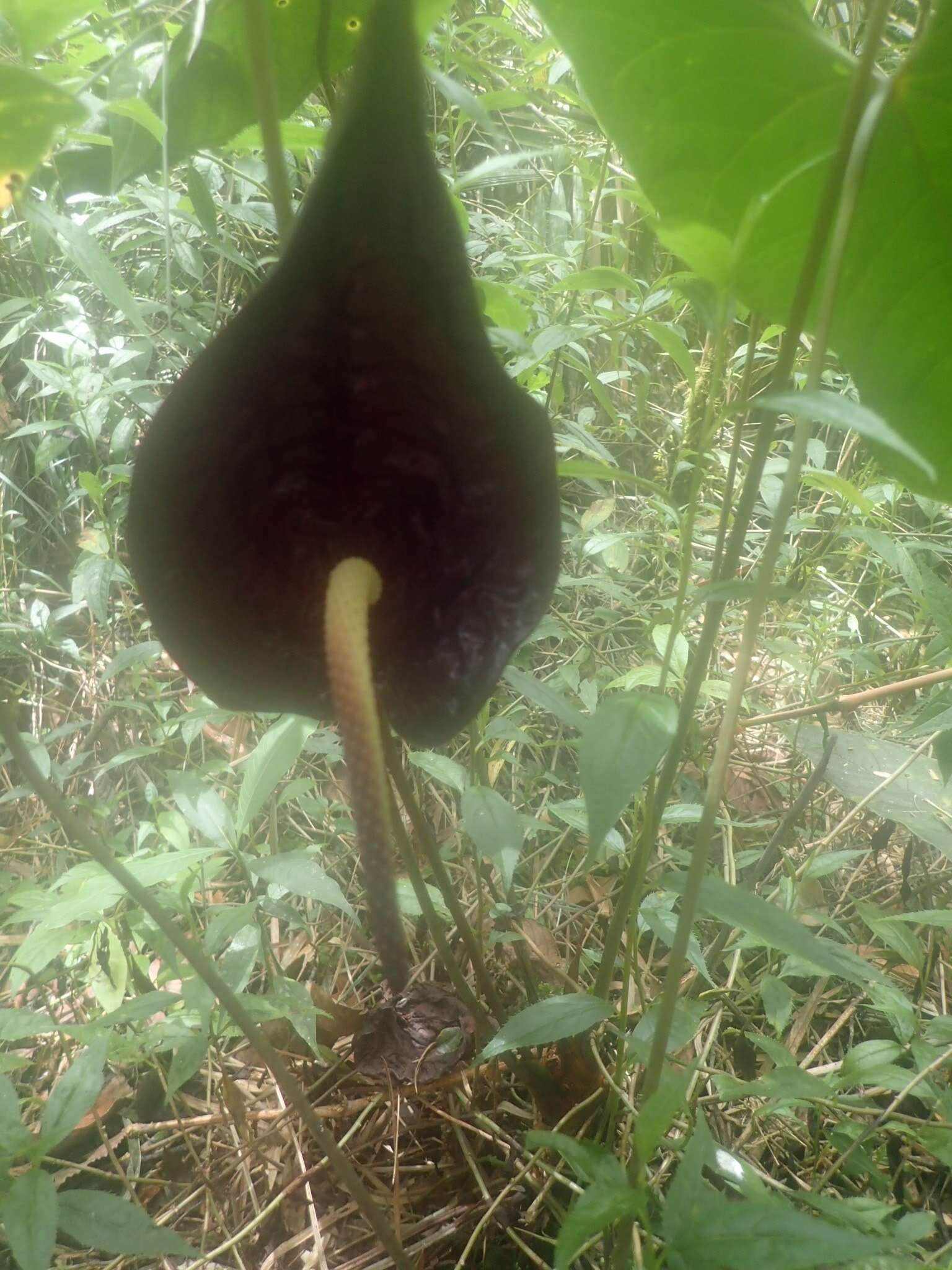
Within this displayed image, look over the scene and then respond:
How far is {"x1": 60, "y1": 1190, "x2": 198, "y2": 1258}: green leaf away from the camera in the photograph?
0.33 m

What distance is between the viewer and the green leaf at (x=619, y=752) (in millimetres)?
270

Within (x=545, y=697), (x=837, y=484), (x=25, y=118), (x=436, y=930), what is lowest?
(x=436, y=930)

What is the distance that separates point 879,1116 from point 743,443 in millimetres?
827

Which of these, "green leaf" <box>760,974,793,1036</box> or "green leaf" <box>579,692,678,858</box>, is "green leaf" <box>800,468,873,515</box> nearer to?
"green leaf" <box>579,692,678,858</box>

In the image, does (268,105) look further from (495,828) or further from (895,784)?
(895,784)

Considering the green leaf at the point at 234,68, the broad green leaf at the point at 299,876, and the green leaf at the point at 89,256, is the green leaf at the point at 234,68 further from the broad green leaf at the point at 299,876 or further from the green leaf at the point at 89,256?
the broad green leaf at the point at 299,876

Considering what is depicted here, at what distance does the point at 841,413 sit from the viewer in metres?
0.22

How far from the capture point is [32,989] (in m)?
0.68

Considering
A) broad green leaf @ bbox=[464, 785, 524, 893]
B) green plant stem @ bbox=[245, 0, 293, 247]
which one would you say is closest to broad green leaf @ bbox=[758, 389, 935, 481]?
green plant stem @ bbox=[245, 0, 293, 247]

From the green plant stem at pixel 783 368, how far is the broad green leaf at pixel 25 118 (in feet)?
0.80

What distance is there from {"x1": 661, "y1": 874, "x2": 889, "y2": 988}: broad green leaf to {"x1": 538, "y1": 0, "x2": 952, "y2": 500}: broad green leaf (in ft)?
0.59

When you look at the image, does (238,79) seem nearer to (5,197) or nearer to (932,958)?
(5,197)

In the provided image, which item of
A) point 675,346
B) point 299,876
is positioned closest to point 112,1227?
point 299,876

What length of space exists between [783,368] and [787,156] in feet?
0.48
